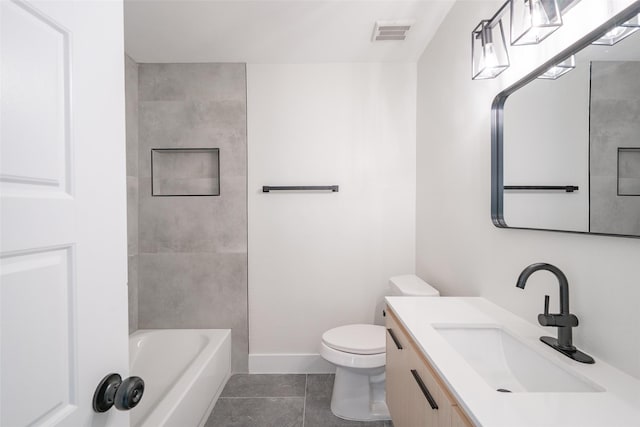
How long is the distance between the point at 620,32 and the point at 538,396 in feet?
3.09

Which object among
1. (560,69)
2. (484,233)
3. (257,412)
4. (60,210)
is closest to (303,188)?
(484,233)

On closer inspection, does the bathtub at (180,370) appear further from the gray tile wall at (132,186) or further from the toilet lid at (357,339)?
the toilet lid at (357,339)

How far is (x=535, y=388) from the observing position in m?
0.96

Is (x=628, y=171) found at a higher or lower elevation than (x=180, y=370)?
higher

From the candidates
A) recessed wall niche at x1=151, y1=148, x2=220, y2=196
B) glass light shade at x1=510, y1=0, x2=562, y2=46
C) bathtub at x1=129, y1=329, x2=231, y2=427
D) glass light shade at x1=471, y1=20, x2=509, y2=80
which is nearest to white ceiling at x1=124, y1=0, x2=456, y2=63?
glass light shade at x1=471, y1=20, x2=509, y2=80

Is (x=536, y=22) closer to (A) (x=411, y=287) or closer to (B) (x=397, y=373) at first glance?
(B) (x=397, y=373)

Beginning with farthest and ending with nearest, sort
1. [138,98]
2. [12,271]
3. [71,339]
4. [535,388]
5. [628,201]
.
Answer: [138,98] → [535,388] → [628,201] → [71,339] → [12,271]

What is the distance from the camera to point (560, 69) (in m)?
1.01

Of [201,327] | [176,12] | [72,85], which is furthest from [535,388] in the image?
[176,12]

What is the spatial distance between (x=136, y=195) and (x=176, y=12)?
1.34 metres

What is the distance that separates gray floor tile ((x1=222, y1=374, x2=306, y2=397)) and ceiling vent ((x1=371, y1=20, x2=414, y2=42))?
2451 mm

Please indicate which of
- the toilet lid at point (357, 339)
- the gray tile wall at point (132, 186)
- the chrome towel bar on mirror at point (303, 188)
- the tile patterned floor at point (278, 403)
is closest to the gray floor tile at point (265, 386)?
the tile patterned floor at point (278, 403)

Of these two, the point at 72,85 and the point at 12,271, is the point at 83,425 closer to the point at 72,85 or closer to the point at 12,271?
the point at 12,271

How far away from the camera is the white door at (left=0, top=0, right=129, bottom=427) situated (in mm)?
452
